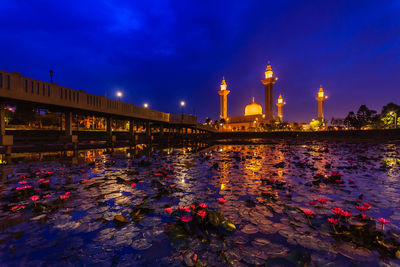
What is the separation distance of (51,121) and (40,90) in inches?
2443

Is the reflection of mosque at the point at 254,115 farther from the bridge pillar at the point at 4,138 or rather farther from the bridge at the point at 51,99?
the bridge pillar at the point at 4,138

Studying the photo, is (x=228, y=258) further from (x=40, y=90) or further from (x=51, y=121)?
(x=51, y=121)

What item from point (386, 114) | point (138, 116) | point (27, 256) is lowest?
point (27, 256)

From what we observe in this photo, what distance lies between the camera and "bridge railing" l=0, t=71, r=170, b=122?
13.4 metres

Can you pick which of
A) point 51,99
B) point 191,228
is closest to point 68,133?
point 51,99

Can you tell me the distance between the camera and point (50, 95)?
54.1 ft

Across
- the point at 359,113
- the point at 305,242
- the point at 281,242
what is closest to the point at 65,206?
the point at 281,242

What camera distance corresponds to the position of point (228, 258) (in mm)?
2344

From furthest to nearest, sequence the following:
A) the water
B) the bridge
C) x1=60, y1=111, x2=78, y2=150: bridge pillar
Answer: x1=60, y1=111, x2=78, y2=150: bridge pillar → the bridge → the water

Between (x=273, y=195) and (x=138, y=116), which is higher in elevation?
(x=138, y=116)

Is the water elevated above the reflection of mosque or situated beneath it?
situated beneath

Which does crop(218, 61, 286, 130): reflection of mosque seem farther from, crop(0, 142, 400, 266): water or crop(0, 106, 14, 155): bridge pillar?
crop(0, 142, 400, 266): water

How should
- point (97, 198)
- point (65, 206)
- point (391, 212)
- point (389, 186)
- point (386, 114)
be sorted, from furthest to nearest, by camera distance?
point (386, 114), point (389, 186), point (97, 198), point (65, 206), point (391, 212)

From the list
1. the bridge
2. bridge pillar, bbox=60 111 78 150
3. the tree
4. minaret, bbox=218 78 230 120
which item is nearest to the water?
the bridge
